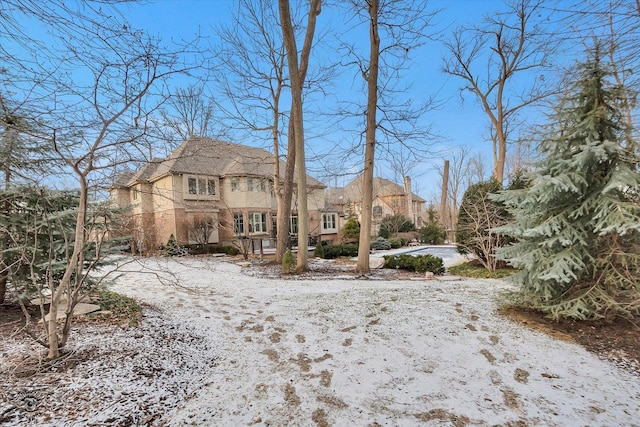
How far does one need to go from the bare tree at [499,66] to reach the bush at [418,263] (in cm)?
748

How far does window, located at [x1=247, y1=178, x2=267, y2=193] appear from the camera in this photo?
60.7ft

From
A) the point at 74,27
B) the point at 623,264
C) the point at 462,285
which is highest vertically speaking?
the point at 74,27

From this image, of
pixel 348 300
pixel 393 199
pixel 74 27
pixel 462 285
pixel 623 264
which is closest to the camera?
pixel 74 27

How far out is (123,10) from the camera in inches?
119

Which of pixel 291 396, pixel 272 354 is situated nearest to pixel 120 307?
pixel 272 354

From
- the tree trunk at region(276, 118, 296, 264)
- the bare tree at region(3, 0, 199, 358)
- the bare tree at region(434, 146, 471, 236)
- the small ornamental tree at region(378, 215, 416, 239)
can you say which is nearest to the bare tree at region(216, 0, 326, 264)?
the tree trunk at region(276, 118, 296, 264)

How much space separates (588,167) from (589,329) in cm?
214

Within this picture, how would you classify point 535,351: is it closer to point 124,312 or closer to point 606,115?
point 606,115

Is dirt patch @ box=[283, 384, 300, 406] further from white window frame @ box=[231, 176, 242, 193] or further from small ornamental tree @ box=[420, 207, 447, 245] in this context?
small ornamental tree @ box=[420, 207, 447, 245]

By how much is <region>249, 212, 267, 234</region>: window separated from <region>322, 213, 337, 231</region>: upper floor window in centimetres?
506

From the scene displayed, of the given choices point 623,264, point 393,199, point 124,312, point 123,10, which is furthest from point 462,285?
point 393,199

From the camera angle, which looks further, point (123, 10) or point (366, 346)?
point (366, 346)

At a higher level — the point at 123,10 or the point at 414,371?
the point at 123,10

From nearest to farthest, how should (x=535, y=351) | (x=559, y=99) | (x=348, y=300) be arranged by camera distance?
(x=535, y=351) < (x=559, y=99) < (x=348, y=300)
